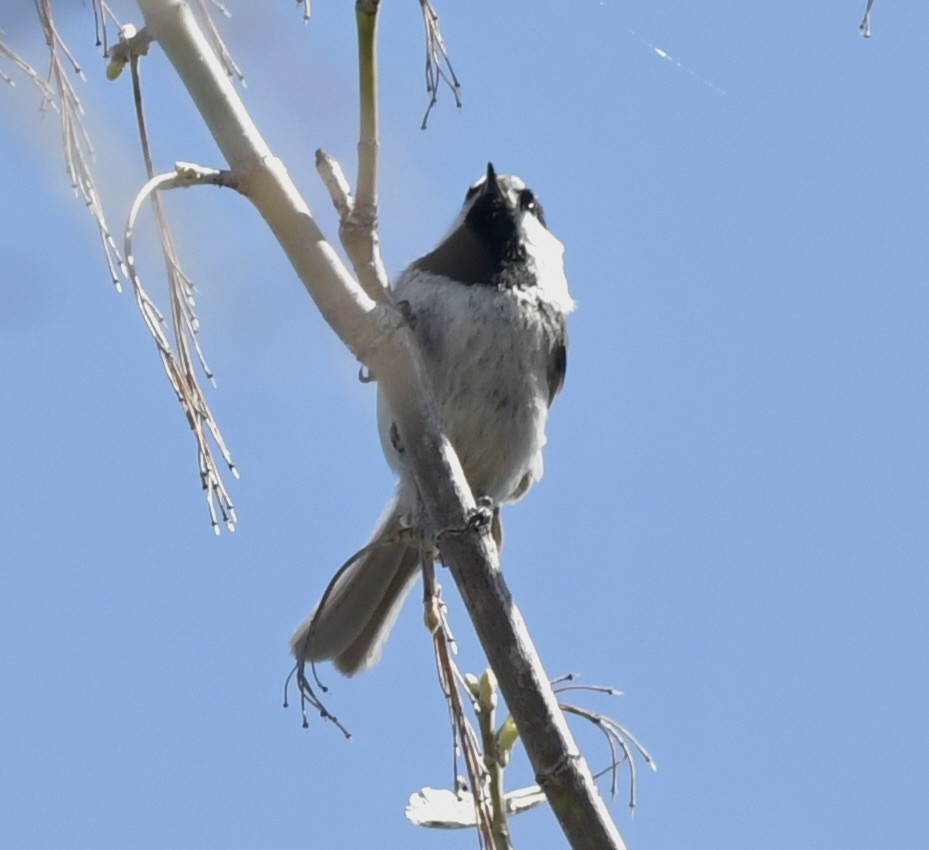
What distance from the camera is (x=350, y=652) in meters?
3.71

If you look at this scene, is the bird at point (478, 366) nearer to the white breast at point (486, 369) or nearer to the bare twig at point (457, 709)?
the white breast at point (486, 369)

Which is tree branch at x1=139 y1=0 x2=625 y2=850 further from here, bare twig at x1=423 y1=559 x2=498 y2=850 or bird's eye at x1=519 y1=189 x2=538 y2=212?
bird's eye at x1=519 y1=189 x2=538 y2=212

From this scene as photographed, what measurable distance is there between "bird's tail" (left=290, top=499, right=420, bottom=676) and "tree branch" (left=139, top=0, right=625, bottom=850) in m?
1.75

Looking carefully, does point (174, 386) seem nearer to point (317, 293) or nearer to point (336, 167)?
point (317, 293)

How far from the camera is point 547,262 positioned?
379 cm

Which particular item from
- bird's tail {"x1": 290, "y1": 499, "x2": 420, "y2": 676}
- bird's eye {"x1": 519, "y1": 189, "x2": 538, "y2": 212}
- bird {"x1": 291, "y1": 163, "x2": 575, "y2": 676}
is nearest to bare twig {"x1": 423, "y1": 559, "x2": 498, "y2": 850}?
bird {"x1": 291, "y1": 163, "x2": 575, "y2": 676}

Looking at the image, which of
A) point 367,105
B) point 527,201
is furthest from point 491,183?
point 367,105

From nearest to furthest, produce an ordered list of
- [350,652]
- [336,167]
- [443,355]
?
[336,167] → [443,355] → [350,652]

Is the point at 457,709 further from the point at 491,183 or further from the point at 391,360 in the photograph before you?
the point at 491,183

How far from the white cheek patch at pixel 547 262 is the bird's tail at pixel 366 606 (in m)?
0.71

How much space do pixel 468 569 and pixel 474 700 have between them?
0.18m

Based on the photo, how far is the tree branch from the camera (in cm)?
179

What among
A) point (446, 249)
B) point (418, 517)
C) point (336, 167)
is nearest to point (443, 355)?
point (446, 249)

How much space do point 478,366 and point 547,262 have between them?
499mm
